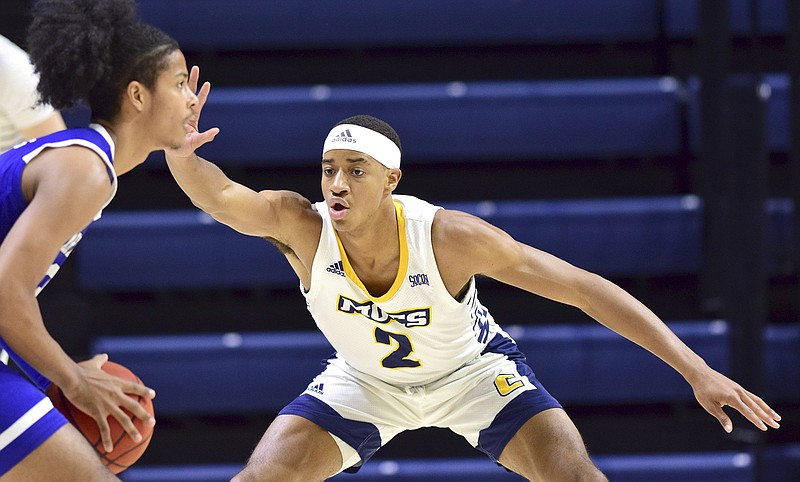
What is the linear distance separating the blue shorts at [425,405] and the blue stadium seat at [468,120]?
8.70 ft

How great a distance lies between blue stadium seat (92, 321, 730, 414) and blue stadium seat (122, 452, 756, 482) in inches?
14.4

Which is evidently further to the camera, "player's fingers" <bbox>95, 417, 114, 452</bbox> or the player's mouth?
the player's mouth

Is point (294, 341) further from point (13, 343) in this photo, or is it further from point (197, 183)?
point (13, 343)

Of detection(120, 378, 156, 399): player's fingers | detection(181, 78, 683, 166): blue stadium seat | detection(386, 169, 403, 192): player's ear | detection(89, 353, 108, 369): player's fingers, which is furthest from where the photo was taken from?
detection(181, 78, 683, 166): blue stadium seat

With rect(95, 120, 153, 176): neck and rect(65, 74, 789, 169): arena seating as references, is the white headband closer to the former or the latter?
rect(95, 120, 153, 176): neck

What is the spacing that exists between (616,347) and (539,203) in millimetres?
950

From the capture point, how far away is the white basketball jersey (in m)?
3.88

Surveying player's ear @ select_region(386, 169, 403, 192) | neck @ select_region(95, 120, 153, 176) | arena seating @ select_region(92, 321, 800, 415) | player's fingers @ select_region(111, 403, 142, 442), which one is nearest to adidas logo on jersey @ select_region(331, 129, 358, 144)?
player's ear @ select_region(386, 169, 403, 192)

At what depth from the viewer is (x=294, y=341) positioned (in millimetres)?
6305

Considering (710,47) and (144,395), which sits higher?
(710,47)

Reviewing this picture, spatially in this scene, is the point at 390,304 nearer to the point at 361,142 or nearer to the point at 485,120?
the point at 361,142

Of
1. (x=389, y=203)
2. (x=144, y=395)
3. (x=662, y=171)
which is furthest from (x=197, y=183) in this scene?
(x=662, y=171)

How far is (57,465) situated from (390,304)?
5.11ft

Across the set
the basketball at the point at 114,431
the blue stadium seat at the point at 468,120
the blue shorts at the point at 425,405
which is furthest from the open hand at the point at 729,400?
the blue stadium seat at the point at 468,120
